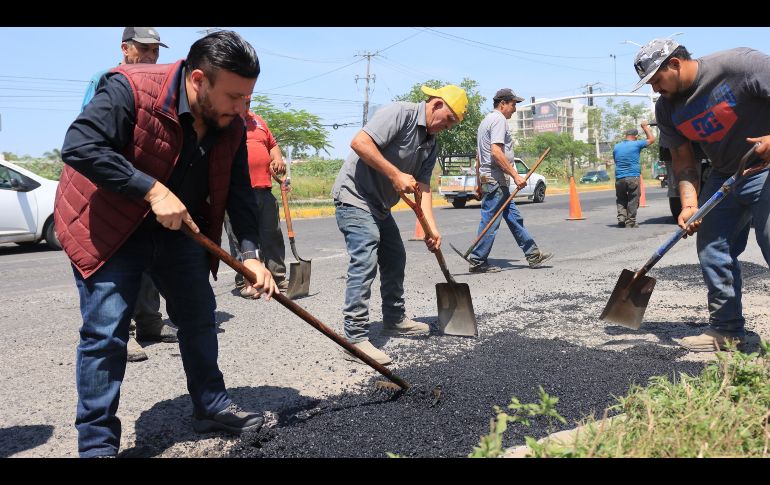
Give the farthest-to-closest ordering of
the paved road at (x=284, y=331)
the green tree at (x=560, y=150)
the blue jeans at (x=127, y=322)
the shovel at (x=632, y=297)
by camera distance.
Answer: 1. the green tree at (x=560, y=150)
2. the shovel at (x=632, y=297)
3. the paved road at (x=284, y=331)
4. the blue jeans at (x=127, y=322)

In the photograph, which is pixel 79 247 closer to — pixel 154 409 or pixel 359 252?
pixel 154 409

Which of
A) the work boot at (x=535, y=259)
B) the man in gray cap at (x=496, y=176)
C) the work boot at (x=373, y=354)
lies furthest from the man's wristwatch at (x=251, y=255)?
the work boot at (x=535, y=259)

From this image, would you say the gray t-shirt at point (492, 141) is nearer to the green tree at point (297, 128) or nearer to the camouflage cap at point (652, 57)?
the camouflage cap at point (652, 57)

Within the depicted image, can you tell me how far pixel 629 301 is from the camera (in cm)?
494

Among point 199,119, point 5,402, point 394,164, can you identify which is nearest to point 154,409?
point 5,402

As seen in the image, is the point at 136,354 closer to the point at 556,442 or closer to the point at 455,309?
the point at 455,309

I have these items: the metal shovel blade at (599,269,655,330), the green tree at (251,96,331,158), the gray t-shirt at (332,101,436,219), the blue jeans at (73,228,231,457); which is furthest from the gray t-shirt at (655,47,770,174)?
the green tree at (251,96,331,158)

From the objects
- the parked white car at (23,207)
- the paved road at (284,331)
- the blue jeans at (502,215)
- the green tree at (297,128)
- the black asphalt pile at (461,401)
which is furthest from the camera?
the green tree at (297,128)

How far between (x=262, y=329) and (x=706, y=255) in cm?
320

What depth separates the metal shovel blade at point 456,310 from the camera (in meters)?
5.04

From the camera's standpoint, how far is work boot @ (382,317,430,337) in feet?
16.8

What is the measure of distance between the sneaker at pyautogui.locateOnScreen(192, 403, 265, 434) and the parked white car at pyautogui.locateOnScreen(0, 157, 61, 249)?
909 centimetres

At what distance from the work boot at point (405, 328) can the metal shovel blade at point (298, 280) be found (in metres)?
1.73
